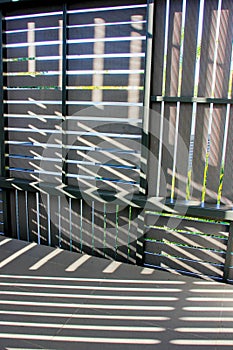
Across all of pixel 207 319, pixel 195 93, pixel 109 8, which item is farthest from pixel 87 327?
pixel 109 8

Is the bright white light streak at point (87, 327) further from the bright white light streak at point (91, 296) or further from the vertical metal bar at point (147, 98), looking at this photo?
the vertical metal bar at point (147, 98)

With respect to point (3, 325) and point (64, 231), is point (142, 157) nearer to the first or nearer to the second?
point (64, 231)

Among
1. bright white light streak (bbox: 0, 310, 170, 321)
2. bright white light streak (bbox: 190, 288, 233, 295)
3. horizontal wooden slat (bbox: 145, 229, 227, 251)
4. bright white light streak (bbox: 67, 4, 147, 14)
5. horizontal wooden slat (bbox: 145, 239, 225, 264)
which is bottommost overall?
bright white light streak (bbox: 0, 310, 170, 321)

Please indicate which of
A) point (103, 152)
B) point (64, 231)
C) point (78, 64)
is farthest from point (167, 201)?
point (78, 64)

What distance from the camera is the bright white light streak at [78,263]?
10.5 feet

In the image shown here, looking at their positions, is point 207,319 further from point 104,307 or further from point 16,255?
point 16,255

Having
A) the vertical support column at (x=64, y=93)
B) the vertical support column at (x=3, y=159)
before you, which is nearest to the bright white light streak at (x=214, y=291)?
the vertical support column at (x=64, y=93)

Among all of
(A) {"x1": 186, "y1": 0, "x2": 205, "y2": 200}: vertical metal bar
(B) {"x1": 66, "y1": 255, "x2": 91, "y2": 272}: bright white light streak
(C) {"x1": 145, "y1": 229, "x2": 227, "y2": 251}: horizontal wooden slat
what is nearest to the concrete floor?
(B) {"x1": 66, "y1": 255, "x2": 91, "y2": 272}: bright white light streak

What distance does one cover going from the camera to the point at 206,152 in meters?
2.94

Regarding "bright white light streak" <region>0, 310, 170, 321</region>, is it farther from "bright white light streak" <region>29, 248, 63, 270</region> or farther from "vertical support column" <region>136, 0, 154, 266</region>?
"vertical support column" <region>136, 0, 154, 266</region>

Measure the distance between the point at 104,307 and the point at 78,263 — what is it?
2.73ft

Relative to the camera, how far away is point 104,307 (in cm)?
258

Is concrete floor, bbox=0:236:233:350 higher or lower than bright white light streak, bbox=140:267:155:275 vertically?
lower

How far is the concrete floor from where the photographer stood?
7.20 ft
